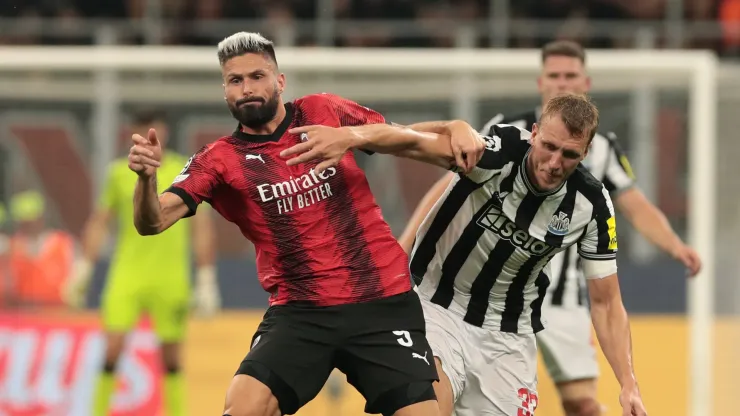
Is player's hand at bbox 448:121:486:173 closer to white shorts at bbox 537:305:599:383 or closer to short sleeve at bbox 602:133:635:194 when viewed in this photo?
short sleeve at bbox 602:133:635:194

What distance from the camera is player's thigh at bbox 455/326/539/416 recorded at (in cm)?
492

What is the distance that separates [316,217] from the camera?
4.41 meters

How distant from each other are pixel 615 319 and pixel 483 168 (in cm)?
77

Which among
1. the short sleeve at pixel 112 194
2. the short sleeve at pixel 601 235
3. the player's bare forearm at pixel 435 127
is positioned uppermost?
the player's bare forearm at pixel 435 127

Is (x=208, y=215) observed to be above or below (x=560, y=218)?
below

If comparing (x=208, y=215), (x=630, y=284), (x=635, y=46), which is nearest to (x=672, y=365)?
(x=630, y=284)

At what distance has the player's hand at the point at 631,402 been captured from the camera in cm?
429

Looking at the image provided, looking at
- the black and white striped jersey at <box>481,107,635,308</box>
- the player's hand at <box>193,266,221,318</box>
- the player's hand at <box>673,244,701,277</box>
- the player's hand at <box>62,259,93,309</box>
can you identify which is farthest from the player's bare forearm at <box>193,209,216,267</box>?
the player's hand at <box>673,244,701,277</box>

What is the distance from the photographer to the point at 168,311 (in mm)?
8430

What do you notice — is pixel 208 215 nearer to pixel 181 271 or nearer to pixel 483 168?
pixel 181 271

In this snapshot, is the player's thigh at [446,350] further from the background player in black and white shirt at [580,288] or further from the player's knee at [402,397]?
the background player in black and white shirt at [580,288]

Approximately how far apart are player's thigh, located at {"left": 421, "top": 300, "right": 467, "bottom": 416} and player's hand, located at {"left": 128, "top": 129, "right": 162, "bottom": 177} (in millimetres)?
1486

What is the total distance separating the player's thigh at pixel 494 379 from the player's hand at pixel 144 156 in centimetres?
167

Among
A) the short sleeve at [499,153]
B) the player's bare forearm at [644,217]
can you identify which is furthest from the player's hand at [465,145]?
the player's bare forearm at [644,217]
